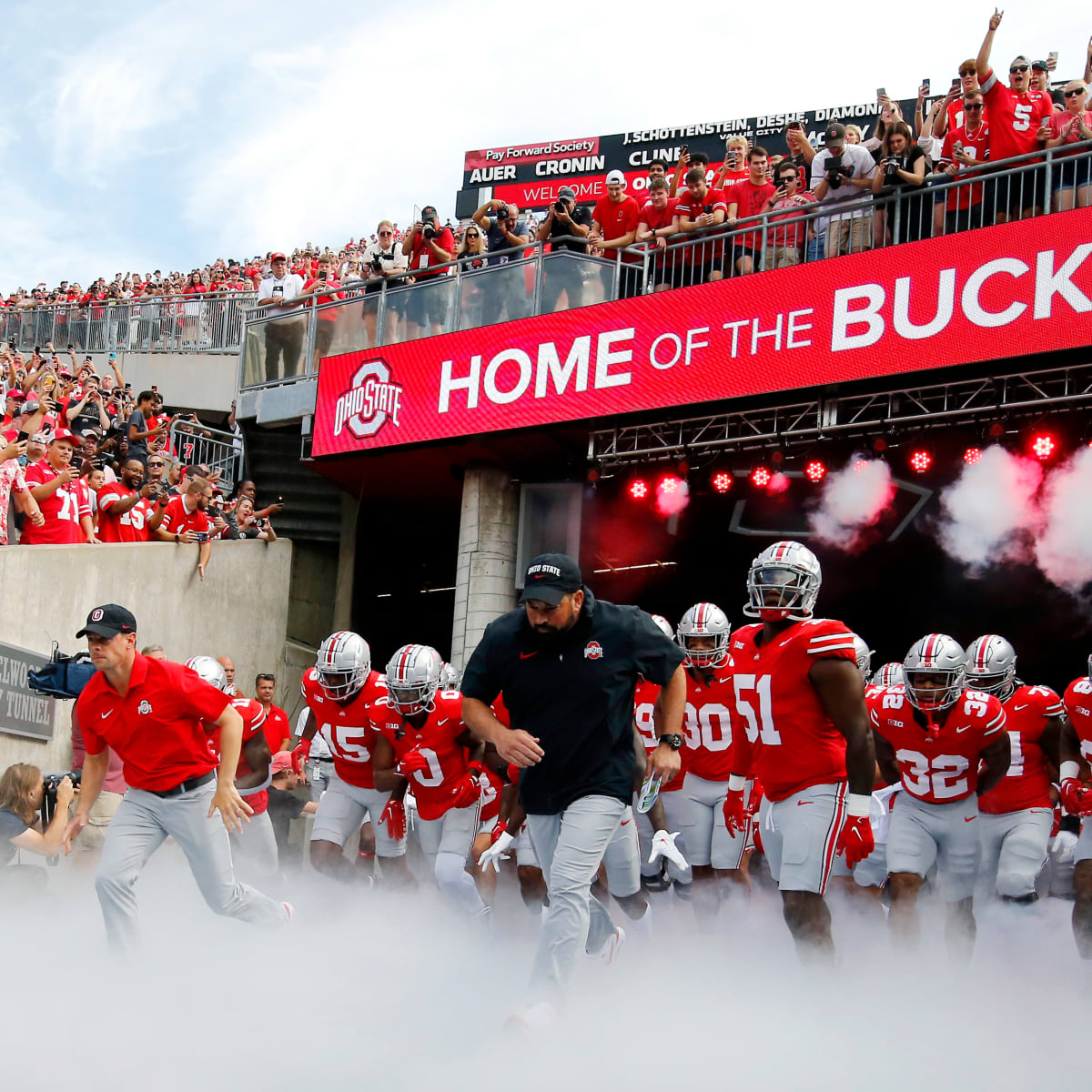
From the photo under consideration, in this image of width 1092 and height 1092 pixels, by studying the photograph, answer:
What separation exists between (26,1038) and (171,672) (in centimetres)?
203

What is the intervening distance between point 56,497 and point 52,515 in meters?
0.19

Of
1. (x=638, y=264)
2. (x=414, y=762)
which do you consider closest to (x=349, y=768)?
(x=414, y=762)

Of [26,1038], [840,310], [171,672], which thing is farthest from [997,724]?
[840,310]

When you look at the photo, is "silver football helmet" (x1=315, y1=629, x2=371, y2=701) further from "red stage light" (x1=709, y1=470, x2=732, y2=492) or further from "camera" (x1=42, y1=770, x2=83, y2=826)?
"red stage light" (x1=709, y1=470, x2=732, y2=492)

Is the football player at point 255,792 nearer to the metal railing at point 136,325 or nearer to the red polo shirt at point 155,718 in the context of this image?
the red polo shirt at point 155,718

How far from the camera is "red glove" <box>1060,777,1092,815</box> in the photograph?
25.8 feet

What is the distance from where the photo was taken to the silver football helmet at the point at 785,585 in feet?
21.7

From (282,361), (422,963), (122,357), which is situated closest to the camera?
(422,963)

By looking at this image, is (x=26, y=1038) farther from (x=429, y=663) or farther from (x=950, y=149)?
(x=950, y=149)

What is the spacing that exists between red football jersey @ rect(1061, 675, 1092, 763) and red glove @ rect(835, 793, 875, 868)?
1.94 meters

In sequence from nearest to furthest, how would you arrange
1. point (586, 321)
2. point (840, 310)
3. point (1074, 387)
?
point (1074, 387) < point (840, 310) < point (586, 321)

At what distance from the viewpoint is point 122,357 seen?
90.0 ft

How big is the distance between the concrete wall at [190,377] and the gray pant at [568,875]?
22.0 m

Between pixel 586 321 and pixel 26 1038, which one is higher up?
pixel 586 321
